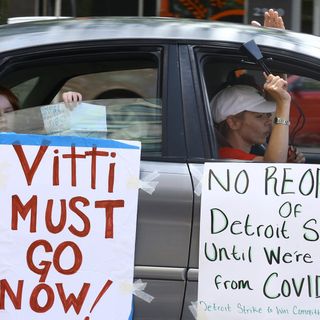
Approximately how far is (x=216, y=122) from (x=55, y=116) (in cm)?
69

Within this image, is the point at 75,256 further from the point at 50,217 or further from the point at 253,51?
the point at 253,51

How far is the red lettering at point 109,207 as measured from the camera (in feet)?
9.23

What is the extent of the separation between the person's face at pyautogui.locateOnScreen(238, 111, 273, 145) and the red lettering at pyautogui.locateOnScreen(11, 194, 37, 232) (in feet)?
3.29

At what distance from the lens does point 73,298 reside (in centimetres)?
Result: 284

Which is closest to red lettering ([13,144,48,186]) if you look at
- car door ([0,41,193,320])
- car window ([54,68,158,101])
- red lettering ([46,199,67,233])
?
red lettering ([46,199,67,233])

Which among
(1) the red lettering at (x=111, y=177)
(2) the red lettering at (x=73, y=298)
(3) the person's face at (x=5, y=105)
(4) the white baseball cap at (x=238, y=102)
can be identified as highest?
(4) the white baseball cap at (x=238, y=102)

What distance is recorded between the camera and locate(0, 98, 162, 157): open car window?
9.78ft

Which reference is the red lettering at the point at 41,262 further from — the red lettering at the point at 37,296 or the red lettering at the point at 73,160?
the red lettering at the point at 73,160

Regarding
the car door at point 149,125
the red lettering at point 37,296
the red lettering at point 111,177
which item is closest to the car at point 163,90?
the car door at point 149,125

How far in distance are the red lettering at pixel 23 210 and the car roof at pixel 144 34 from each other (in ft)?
2.09

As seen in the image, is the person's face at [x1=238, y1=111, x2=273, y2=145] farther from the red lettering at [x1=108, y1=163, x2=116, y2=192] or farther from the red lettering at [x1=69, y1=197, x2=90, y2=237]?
the red lettering at [x1=69, y1=197, x2=90, y2=237]

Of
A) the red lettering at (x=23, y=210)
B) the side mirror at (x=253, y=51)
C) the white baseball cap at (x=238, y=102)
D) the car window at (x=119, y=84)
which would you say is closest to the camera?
the red lettering at (x=23, y=210)

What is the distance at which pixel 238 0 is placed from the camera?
11.9 metres

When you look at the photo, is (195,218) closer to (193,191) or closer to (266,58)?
(193,191)
